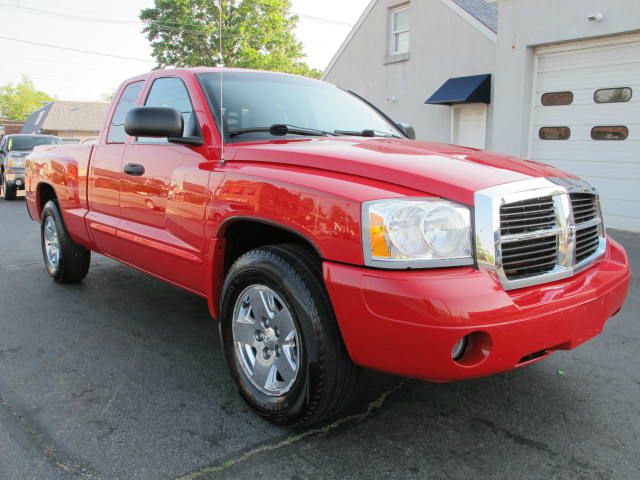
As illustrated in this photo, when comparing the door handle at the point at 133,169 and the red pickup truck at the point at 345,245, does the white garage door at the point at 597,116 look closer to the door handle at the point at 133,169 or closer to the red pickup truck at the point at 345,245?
the red pickup truck at the point at 345,245

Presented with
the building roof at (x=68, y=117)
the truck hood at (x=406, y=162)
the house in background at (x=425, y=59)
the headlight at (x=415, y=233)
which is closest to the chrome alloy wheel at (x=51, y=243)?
the truck hood at (x=406, y=162)

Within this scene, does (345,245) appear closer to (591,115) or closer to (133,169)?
(133,169)

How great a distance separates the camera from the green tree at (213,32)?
110 ft

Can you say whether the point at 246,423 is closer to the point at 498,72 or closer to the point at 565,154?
the point at 565,154

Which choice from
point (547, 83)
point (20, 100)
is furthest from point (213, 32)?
point (20, 100)

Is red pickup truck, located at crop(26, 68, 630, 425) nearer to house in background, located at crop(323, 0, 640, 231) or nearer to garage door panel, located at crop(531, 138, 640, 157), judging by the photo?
garage door panel, located at crop(531, 138, 640, 157)

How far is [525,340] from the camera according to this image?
2244 mm

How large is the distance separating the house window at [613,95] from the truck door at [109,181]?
741cm

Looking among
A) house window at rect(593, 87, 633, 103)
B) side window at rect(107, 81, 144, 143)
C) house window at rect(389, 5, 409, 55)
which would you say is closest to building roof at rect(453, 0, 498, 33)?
house window at rect(389, 5, 409, 55)

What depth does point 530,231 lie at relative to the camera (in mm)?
2428

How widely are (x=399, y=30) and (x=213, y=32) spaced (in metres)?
20.1

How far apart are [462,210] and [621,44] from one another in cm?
798

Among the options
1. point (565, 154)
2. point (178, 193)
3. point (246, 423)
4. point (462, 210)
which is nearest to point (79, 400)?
point (246, 423)

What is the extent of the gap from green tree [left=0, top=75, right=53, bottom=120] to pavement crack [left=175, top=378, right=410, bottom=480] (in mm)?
117608
